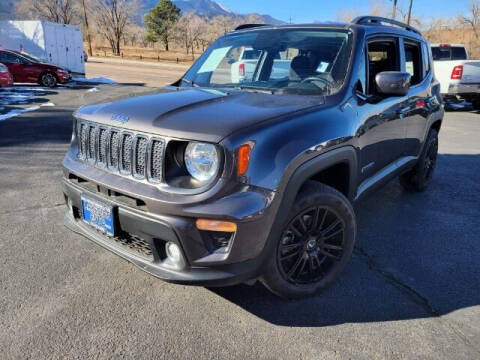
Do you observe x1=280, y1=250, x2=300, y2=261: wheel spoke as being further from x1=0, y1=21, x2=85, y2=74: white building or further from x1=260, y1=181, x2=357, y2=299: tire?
x1=0, y1=21, x2=85, y2=74: white building

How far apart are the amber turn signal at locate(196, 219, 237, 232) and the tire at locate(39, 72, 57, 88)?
16.5m


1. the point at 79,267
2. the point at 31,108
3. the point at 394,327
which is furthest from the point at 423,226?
the point at 31,108

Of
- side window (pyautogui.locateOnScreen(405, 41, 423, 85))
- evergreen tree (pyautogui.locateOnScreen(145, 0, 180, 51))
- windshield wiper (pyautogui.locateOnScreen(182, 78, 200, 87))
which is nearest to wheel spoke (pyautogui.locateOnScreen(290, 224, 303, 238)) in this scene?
windshield wiper (pyautogui.locateOnScreen(182, 78, 200, 87))

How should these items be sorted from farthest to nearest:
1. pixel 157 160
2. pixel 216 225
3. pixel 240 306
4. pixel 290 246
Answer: pixel 240 306
pixel 290 246
pixel 157 160
pixel 216 225

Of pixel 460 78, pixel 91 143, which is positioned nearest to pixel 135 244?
pixel 91 143

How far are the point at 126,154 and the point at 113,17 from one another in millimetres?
68051

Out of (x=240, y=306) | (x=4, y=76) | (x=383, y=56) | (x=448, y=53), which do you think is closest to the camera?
(x=240, y=306)

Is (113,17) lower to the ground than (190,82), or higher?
higher

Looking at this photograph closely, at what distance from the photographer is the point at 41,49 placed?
20812 mm

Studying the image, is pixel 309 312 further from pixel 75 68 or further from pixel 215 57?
pixel 75 68

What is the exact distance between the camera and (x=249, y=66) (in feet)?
11.5

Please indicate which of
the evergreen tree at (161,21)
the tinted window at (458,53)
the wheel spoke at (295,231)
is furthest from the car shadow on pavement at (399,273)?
the evergreen tree at (161,21)

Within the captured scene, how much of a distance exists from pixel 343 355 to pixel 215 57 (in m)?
2.86

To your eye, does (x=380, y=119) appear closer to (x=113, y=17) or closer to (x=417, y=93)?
(x=417, y=93)
